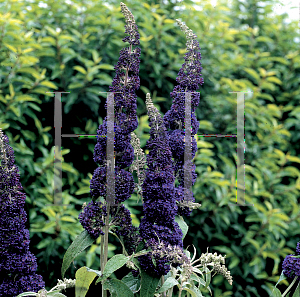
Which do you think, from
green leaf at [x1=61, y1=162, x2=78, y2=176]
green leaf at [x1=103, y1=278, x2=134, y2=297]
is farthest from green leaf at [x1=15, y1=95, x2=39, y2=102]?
green leaf at [x1=103, y1=278, x2=134, y2=297]

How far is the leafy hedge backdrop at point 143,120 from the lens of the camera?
92.9 inches

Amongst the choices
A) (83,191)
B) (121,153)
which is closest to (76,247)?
(121,153)

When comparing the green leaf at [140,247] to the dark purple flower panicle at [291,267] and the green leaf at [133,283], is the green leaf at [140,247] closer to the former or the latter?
the green leaf at [133,283]

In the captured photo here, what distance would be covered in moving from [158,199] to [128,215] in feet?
0.45

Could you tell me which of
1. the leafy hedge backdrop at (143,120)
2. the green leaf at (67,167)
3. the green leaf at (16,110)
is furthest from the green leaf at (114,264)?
the green leaf at (16,110)

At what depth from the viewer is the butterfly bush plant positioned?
1099 millimetres

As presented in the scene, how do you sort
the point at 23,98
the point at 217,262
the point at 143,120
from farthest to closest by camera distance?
the point at 143,120, the point at 23,98, the point at 217,262

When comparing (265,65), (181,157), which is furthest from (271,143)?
(181,157)

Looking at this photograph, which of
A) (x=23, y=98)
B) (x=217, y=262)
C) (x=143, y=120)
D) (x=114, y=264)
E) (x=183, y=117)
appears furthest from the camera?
(x=143, y=120)

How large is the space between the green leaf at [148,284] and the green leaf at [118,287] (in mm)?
47

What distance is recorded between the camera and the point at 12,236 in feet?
3.92

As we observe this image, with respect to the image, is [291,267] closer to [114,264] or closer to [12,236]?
[114,264]

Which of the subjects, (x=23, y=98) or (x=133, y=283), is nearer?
(x=133, y=283)

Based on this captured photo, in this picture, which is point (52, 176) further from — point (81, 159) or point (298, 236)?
point (298, 236)
